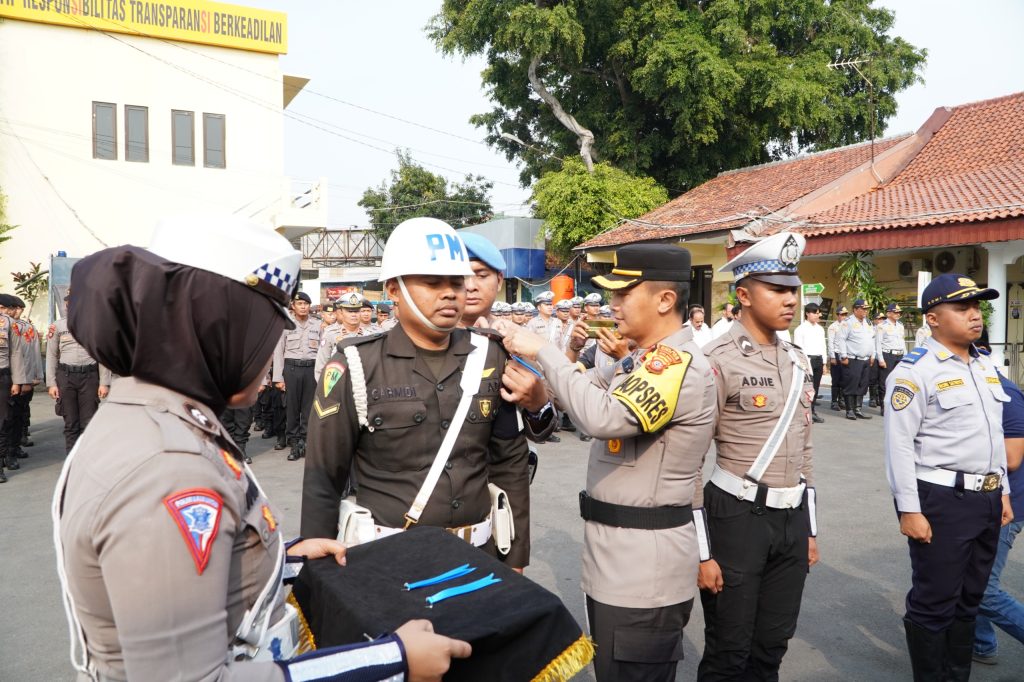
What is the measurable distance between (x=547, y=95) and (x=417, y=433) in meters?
24.5

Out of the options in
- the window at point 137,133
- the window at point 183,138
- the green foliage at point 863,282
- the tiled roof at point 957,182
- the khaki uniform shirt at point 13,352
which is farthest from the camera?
the window at point 183,138

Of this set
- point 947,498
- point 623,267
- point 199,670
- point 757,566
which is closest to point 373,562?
point 199,670

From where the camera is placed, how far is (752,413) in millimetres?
3246

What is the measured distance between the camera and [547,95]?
25406 millimetres

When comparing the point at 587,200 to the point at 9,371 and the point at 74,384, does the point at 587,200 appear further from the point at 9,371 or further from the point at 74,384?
the point at 9,371

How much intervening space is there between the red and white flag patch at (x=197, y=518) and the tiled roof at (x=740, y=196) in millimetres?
18602

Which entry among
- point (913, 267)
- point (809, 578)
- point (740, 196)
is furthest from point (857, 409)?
point (740, 196)

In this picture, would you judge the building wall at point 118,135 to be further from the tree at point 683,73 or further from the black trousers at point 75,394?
the black trousers at point 75,394

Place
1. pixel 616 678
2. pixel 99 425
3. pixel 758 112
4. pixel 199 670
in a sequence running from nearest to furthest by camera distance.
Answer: pixel 199 670 < pixel 99 425 < pixel 616 678 < pixel 758 112

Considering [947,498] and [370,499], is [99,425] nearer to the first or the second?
[370,499]

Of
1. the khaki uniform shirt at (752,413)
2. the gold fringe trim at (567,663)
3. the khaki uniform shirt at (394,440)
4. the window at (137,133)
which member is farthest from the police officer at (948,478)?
the window at (137,133)

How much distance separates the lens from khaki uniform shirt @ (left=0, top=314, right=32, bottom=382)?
28.9 feet

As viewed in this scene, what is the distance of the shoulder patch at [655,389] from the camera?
244 cm

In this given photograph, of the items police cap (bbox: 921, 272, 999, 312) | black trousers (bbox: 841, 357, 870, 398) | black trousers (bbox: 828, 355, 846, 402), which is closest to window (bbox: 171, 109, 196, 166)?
black trousers (bbox: 828, 355, 846, 402)
